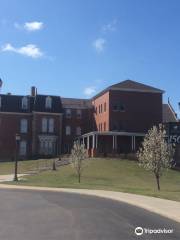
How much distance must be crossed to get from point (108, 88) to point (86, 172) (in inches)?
925

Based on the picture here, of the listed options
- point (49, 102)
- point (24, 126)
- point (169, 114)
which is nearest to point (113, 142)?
point (49, 102)

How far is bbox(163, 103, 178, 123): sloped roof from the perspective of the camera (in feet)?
294

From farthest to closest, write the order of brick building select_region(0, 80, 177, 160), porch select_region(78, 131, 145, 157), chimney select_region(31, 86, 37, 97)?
chimney select_region(31, 86, 37, 97) < brick building select_region(0, 80, 177, 160) < porch select_region(78, 131, 145, 157)

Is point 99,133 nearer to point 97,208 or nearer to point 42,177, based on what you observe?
point 42,177

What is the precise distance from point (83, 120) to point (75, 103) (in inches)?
139

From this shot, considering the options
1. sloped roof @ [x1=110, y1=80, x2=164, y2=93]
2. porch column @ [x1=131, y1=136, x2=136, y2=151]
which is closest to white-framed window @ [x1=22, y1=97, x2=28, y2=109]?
sloped roof @ [x1=110, y1=80, x2=164, y2=93]

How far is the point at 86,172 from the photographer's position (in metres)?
56.2

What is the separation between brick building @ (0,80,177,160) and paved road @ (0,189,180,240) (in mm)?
47245

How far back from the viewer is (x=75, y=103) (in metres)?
89.6

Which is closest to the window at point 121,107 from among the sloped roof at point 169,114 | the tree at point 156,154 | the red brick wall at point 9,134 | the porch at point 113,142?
the porch at point 113,142

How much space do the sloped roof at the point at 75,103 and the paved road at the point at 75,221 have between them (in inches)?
2589

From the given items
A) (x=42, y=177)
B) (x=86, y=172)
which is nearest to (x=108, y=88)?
(x=86, y=172)

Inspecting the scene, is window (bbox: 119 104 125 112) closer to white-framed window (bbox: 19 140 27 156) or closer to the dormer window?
the dormer window

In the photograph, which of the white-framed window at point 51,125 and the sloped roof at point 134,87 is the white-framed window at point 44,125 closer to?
the white-framed window at point 51,125
